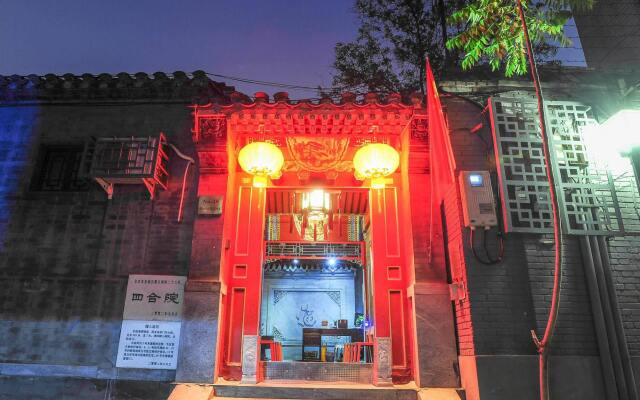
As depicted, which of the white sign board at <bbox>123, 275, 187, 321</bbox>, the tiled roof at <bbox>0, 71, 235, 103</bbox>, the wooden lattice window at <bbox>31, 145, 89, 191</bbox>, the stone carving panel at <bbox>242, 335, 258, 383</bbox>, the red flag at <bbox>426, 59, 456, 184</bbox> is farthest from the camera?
the tiled roof at <bbox>0, 71, 235, 103</bbox>

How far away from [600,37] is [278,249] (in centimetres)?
1079

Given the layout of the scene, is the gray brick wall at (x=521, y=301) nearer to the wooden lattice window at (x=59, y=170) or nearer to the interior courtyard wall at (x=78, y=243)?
the interior courtyard wall at (x=78, y=243)

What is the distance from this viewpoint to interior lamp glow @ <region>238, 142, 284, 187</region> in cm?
751

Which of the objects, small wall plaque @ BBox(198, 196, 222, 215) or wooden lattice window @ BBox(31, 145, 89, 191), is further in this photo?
wooden lattice window @ BBox(31, 145, 89, 191)

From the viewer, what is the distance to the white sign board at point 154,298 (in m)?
7.14

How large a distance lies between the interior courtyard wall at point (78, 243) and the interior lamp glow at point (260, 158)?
4.01ft

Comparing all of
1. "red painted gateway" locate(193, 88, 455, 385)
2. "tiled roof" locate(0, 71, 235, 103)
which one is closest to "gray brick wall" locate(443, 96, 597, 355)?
"red painted gateway" locate(193, 88, 455, 385)

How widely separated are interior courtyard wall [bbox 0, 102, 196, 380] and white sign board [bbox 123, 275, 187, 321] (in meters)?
0.16

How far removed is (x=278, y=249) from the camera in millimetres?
14625

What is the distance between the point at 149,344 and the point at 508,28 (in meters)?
8.08

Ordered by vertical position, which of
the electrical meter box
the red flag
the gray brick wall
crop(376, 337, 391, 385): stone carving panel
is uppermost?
the red flag

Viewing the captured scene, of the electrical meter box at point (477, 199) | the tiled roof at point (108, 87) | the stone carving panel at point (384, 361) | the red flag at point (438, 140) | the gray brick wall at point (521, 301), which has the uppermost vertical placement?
the tiled roof at point (108, 87)

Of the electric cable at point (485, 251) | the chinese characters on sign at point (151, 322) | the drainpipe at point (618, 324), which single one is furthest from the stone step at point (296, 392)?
the drainpipe at point (618, 324)

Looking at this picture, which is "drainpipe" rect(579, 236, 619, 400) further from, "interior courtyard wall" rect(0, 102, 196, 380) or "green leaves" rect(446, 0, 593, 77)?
"interior courtyard wall" rect(0, 102, 196, 380)
